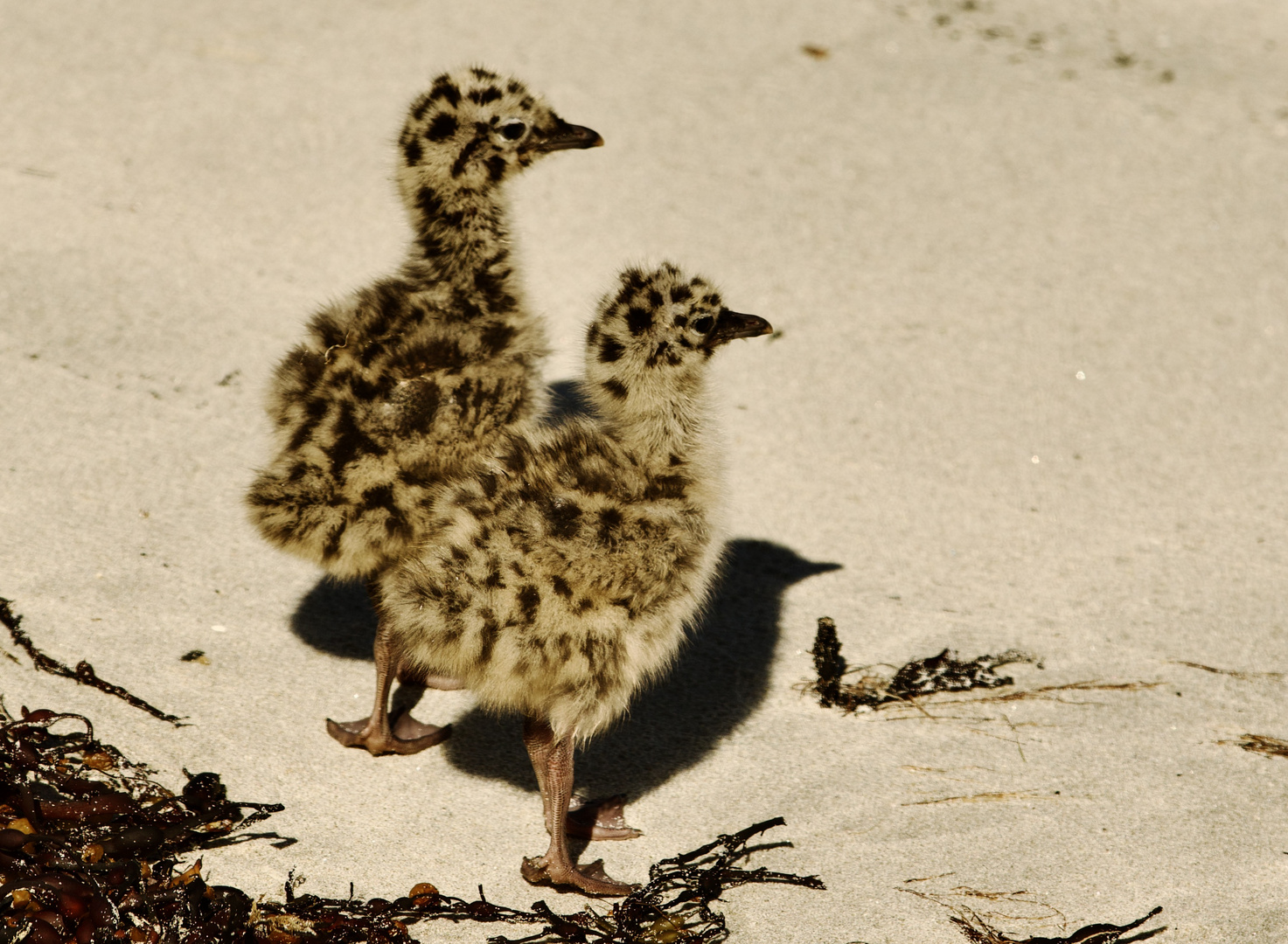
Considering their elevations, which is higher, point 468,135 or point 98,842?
point 468,135

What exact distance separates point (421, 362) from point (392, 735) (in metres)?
1.23

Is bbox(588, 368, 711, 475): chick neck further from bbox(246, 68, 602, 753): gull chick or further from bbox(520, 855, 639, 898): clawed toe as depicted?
A: bbox(520, 855, 639, 898): clawed toe

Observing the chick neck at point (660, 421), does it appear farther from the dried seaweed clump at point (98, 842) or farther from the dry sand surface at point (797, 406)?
the dried seaweed clump at point (98, 842)

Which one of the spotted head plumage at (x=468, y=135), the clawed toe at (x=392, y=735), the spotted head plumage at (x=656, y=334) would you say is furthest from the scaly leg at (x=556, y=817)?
the spotted head plumage at (x=468, y=135)

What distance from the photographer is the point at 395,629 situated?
394 centimetres

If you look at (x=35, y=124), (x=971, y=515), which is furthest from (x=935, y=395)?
(x=35, y=124)

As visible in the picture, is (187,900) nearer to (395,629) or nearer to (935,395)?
(395,629)

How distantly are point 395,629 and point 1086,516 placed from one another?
321cm

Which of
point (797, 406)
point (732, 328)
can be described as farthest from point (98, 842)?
point (797, 406)

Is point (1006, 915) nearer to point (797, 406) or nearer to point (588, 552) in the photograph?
point (588, 552)

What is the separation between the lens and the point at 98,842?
3.73m

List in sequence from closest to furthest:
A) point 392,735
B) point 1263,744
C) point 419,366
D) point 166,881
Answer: point 166,881 < point 419,366 < point 392,735 < point 1263,744

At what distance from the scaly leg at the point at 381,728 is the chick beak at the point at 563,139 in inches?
67.5

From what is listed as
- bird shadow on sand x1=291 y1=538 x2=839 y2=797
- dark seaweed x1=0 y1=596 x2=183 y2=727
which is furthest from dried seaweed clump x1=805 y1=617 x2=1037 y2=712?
dark seaweed x1=0 y1=596 x2=183 y2=727
